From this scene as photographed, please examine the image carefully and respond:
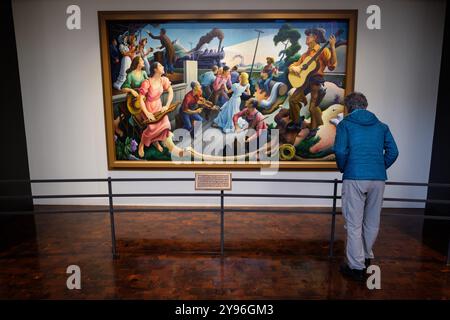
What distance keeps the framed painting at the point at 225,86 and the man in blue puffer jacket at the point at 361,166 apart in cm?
237

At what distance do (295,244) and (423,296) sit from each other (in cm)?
163

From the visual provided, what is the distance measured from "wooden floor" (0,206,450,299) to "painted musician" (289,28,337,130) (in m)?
1.89

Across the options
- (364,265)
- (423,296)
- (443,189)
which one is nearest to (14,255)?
(364,265)

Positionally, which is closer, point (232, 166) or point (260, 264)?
point (260, 264)

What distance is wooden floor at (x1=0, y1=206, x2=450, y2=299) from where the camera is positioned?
129 inches

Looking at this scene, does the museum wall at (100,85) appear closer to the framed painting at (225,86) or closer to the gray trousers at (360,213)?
the framed painting at (225,86)

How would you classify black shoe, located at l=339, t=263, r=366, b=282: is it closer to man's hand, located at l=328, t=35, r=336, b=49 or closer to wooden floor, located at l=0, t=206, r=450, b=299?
wooden floor, located at l=0, t=206, r=450, b=299

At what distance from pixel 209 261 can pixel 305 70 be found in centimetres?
374

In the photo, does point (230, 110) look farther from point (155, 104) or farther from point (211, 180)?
point (211, 180)

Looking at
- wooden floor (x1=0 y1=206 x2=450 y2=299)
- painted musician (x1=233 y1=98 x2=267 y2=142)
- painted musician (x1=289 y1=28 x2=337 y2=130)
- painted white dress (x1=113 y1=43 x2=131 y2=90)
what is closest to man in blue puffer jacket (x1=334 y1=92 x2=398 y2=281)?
wooden floor (x1=0 y1=206 x2=450 y2=299)

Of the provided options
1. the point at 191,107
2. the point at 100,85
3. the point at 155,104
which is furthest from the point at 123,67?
the point at 191,107

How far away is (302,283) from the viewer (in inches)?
135

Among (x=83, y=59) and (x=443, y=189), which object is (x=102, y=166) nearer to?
(x=83, y=59)

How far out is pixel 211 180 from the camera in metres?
4.06
